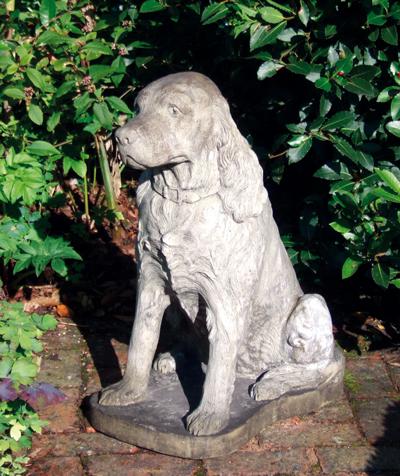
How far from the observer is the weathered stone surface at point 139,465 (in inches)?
166

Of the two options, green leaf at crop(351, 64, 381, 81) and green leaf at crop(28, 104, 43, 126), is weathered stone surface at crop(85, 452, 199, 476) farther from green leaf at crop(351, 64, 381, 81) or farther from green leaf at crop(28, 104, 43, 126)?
green leaf at crop(351, 64, 381, 81)

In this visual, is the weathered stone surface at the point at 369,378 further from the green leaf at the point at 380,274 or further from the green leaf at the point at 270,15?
the green leaf at the point at 270,15

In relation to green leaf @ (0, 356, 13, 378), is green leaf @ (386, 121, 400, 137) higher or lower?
higher

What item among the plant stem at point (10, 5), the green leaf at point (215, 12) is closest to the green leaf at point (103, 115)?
the green leaf at point (215, 12)

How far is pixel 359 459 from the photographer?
14.3ft

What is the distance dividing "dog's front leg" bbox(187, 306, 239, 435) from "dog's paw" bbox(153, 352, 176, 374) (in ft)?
1.72

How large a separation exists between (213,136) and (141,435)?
1504 mm

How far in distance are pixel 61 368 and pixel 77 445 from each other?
2.71 feet

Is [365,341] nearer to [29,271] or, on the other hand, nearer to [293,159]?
[293,159]

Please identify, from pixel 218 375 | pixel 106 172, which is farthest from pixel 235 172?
pixel 106 172

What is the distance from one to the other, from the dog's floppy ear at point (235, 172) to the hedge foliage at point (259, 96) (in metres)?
0.93

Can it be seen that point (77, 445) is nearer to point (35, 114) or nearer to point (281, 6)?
point (35, 114)

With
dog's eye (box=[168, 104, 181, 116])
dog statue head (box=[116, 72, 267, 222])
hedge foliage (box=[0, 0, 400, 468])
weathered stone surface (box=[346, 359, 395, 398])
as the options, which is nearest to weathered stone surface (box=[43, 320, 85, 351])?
hedge foliage (box=[0, 0, 400, 468])

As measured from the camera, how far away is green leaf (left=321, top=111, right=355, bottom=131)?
16.6 feet
